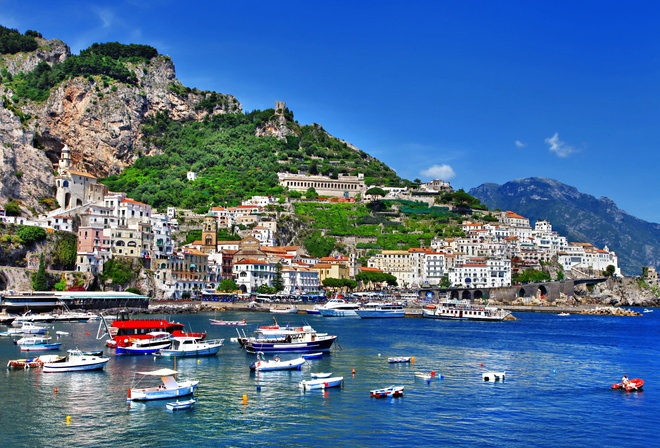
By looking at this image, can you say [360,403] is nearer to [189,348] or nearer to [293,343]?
[293,343]

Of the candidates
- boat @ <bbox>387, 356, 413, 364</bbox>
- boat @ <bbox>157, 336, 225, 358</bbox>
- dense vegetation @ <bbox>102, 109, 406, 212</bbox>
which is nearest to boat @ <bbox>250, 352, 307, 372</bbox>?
boat @ <bbox>387, 356, 413, 364</bbox>

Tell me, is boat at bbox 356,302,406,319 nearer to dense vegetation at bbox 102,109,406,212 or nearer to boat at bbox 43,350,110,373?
dense vegetation at bbox 102,109,406,212

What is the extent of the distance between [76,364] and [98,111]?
104553mm

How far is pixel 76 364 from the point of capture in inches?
1431

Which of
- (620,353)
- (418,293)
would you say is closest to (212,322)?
(620,353)

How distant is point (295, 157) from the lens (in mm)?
148750

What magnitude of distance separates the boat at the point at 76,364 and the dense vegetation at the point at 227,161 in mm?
79366

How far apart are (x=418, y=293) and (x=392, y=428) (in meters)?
82.1

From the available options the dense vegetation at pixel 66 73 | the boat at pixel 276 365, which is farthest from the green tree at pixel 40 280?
the dense vegetation at pixel 66 73

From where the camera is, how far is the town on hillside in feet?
272

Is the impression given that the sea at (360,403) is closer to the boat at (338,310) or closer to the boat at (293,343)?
the boat at (293,343)

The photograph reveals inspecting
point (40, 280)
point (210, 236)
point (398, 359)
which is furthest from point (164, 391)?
point (210, 236)

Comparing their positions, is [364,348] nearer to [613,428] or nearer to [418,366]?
[418,366]

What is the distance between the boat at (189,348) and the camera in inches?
1658
